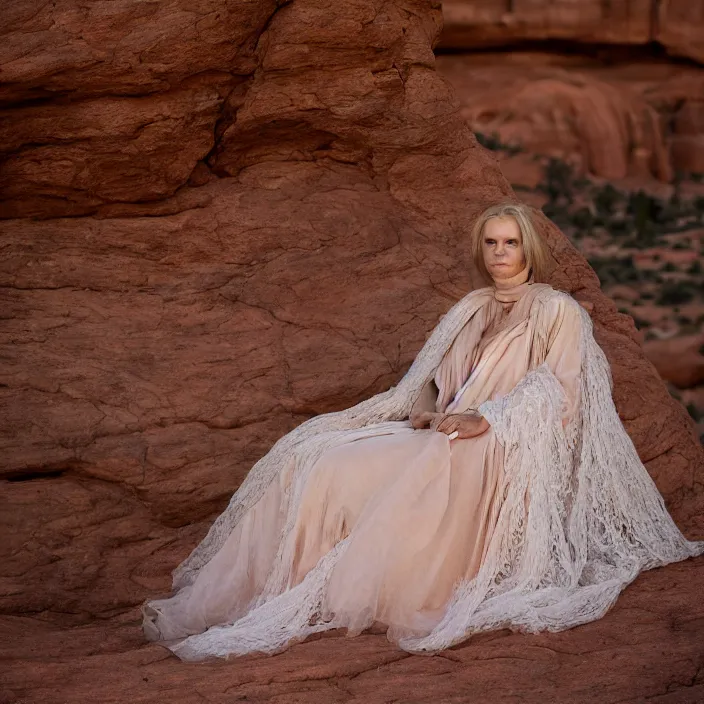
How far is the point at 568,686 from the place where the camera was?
3736 mm

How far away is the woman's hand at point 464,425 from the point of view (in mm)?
4457

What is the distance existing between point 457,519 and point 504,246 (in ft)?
4.02

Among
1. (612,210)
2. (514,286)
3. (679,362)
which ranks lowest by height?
(612,210)

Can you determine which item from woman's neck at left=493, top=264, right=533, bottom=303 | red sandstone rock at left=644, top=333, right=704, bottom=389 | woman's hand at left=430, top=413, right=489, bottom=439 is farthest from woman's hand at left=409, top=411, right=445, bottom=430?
red sandstone rock at left=644, top=333, right=704, bottom=389

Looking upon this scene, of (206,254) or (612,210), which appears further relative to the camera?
(612,210)

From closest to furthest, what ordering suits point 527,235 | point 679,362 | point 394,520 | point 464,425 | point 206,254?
point 394,520
point 464,425
point 527,235
point 206,254
point 679,362

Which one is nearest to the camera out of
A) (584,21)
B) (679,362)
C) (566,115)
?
(679,362)

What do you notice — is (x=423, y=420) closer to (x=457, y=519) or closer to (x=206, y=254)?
(x=457, y=519)

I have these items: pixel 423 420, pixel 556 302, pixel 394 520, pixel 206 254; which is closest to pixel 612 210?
pixel 206 254

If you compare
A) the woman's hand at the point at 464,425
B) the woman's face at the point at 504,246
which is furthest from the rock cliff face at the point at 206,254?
the woman's hand at the point at 464,425

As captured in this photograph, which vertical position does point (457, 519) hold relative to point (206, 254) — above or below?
below

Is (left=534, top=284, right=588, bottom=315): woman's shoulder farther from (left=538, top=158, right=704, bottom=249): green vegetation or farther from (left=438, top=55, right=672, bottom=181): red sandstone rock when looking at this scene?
(left=438, top=55, right=672, bottom=181): red sandstone rock

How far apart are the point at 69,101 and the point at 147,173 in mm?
553

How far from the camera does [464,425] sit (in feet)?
14.6
